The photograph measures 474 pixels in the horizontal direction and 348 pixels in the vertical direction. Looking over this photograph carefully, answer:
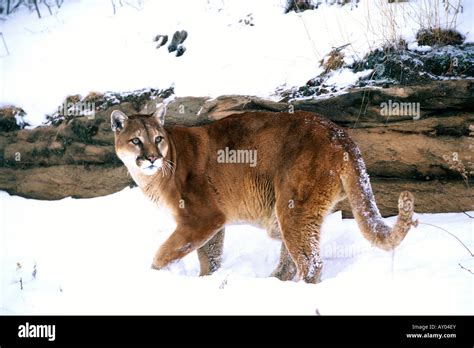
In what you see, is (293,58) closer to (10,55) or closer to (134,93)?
(134,93)

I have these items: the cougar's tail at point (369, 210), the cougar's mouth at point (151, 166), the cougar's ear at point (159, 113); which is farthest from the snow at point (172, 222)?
the cougar's ear at point (159, 113)

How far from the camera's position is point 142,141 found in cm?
530

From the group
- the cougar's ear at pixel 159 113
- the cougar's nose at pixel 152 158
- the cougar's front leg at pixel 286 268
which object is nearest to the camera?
the cougar's nose at pixel 152 158

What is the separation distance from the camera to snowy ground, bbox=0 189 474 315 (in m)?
4.00

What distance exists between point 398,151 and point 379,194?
425mm

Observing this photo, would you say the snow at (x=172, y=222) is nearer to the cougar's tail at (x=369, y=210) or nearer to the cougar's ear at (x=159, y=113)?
the cougar's tail at (x=369, y=210)

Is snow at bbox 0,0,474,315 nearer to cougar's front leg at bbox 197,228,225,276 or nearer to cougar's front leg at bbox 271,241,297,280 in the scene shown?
cougar's front leg at bbox 197,228,225,276

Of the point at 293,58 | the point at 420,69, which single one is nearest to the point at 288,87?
the point at 293,58

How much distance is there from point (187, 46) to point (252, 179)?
276 centimetres

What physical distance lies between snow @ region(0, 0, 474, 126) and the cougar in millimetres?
1159

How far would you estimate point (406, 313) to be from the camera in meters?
3.76

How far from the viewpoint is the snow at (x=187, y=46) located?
6504 millimetres

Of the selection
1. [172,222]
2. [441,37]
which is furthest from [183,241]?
[441,37]

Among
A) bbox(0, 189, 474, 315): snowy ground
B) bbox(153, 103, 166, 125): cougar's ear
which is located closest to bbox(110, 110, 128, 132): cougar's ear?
bbox(153, 103, 166, 125): cougar's ear
